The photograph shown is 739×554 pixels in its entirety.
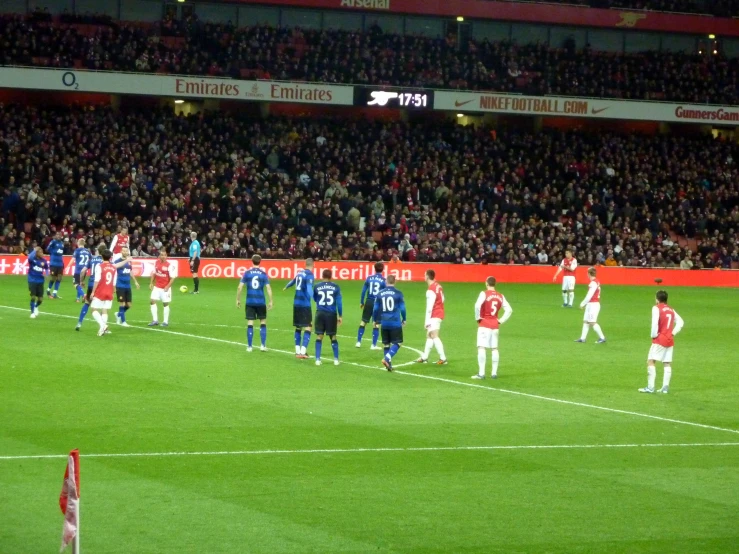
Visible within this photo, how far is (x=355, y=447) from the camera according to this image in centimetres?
1443

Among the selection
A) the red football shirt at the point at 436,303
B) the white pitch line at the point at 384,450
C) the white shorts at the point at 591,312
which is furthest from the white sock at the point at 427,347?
the white pitch line at the point at 384,450

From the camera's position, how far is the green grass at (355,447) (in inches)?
416

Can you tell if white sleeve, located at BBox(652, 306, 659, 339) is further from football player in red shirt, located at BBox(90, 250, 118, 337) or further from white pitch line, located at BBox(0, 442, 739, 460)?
football player in red shirt, located at BBox(90, 250, 118, 337)

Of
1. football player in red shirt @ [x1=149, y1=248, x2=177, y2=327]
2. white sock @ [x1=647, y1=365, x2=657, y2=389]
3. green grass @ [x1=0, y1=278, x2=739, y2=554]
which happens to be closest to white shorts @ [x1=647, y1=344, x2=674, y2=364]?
white sock @ [x1=647, y1=365, x2=657, y2=389]

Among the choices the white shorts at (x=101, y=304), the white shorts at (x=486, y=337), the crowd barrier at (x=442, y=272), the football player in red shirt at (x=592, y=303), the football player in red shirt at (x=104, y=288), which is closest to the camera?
the white shorts at (x=486, y=337)

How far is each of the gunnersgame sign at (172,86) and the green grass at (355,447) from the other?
24.0 meters

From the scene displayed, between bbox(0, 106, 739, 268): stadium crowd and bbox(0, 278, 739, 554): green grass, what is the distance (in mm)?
18674

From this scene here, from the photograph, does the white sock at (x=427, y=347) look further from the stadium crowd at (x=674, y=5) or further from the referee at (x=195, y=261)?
the stadium crowd at (x=674, y=5)

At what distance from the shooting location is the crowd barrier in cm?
4233

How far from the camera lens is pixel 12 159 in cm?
4516

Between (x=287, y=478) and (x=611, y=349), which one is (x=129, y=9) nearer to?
(x=611, y=349)

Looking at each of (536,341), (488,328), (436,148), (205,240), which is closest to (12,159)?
(205,240)

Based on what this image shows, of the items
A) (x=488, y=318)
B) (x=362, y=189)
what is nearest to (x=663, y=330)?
(x=488, y=318)

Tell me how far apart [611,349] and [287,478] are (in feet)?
52.6
